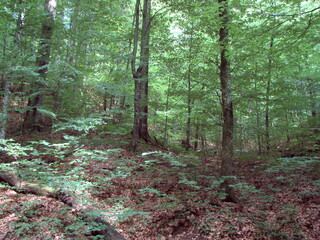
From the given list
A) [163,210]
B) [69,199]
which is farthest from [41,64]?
[163,210]

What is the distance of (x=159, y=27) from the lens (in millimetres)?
10820

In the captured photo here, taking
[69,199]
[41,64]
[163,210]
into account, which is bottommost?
[163,210]

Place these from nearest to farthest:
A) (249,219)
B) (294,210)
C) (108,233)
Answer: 1. (108,233)
2. (249,219)
3. (294,210)

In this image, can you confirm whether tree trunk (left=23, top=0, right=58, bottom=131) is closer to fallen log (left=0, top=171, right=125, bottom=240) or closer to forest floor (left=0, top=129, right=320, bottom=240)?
fallen log (left=0, top=171, right=125, bottom=240)

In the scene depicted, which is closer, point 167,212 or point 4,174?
point 167,212

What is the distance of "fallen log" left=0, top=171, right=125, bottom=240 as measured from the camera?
3.30 m

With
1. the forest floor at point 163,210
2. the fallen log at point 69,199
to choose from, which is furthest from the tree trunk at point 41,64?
the forest floor at point 163,210

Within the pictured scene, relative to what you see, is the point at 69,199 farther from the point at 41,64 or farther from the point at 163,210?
the point at 41,64

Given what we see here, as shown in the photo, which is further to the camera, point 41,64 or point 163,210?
point 41,64

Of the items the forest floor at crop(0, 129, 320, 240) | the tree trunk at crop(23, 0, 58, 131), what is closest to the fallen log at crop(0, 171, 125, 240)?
the forest floor at crop(0, 129, 320, 240)

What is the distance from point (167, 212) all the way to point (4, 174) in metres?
4.35

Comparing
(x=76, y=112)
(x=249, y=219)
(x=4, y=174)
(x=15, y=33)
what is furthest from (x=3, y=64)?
(x=249, y=219)

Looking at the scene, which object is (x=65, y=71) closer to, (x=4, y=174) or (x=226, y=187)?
(x=4, y=174)

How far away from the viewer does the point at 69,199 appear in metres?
4.26
